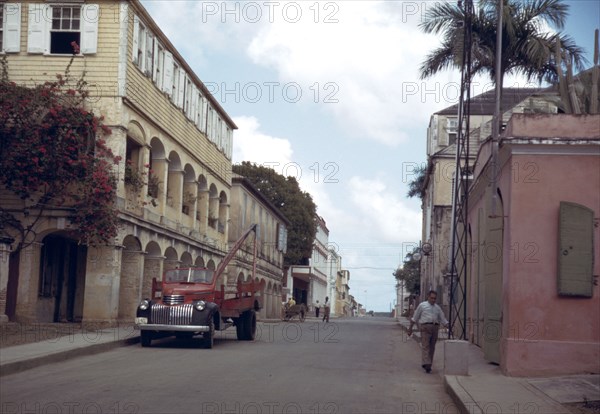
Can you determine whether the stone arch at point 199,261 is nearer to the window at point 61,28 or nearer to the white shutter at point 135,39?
the white shutter at point 135,39

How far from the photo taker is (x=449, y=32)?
1077 inches

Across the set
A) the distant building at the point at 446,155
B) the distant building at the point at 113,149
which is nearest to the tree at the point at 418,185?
the distant building at the point at 446,155

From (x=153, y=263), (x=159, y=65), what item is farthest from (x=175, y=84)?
(x=153, y=263)

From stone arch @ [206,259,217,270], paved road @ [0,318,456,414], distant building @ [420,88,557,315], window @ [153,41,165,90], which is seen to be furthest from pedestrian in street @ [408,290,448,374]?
stone arch @ [206,259,217,270]

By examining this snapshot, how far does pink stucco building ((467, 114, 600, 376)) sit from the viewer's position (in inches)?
547

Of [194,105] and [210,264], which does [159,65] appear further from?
[210,264]

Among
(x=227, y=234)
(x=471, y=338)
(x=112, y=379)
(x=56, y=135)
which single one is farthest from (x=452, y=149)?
(x=112, y=379)

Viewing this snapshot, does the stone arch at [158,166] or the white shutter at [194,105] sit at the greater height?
the white shutter at [194,105]

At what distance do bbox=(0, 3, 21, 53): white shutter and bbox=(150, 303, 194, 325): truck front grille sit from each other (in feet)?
37.1

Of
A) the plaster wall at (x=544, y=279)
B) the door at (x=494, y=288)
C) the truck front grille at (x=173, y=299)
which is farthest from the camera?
the truck front grille at (x=173, y=299)

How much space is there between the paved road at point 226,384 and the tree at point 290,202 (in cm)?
4402

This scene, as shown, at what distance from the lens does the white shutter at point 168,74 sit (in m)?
30.8

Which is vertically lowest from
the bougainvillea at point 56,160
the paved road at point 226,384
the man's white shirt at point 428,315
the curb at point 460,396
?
the paved road at point 226,384

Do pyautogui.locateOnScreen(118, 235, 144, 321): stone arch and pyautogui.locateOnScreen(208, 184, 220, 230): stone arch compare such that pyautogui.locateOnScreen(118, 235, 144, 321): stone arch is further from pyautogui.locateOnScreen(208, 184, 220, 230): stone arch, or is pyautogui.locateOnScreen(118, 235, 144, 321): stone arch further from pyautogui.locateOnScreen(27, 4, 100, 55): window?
pyautogui.locateOnScreen(208, 184, 220, 230): stone arch
